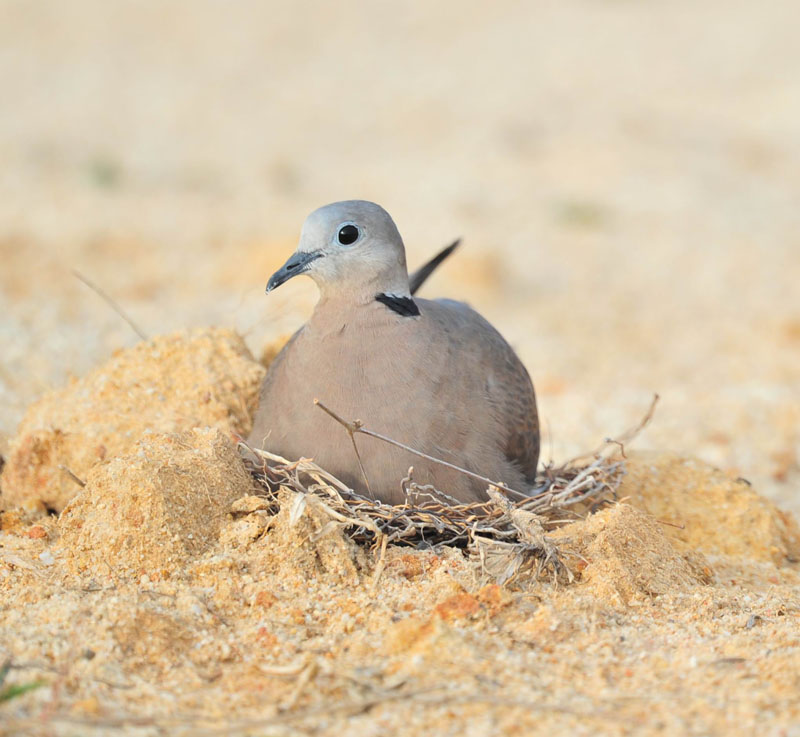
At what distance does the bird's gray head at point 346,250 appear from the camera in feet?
11.5

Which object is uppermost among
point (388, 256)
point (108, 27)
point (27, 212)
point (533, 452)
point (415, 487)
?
point (108, 27)

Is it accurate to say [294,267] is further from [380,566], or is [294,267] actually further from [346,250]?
[380,566]

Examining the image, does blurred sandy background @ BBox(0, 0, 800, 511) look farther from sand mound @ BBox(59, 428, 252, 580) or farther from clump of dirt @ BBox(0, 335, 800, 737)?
clump of dirt @ BBox(0, 335, 800, 737)

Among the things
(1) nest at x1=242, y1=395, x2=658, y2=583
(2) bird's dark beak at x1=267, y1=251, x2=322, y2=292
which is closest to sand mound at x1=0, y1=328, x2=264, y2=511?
(1) nest at x1=242, y1=395, x2=658, y2=583

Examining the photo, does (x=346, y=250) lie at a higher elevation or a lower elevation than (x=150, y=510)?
higher

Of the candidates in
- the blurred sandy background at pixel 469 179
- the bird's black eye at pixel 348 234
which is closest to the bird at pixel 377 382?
the bird's black eye at pixel 348 234

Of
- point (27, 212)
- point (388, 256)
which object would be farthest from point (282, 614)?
point (27, 212)

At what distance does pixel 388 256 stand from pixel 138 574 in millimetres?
1355

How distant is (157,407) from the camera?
12.9 feet

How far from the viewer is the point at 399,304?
140 inches

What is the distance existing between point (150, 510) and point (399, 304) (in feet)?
3.59

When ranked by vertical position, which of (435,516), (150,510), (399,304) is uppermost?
(399,304)

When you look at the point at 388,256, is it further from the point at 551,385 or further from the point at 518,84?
the point at 518,84

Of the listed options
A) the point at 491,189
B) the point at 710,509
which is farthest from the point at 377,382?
the point at 491,189
